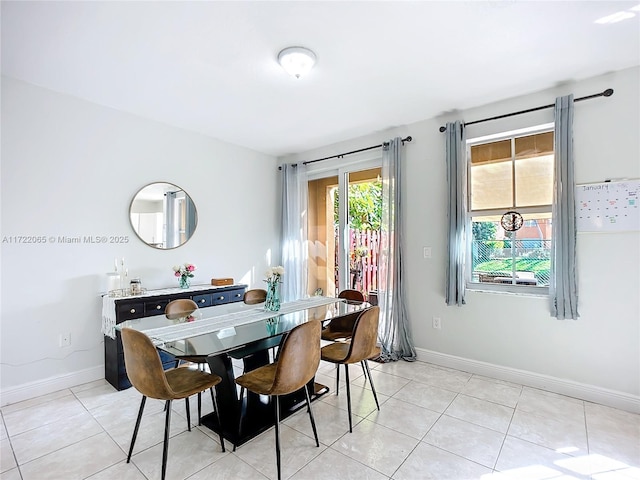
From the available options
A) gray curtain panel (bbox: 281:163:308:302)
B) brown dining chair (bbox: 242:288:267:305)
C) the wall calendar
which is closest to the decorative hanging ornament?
the wall calendar

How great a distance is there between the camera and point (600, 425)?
227 cm

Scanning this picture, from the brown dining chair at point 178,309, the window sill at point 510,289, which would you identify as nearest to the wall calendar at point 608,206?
the window sill at point 510,289

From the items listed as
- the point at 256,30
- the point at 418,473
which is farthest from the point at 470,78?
the point at 418,473

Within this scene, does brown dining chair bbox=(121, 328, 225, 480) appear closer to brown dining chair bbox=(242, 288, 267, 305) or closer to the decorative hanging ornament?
brown dining chair bbox=(242, 288, 267, 305)

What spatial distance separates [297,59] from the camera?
2.28 metres

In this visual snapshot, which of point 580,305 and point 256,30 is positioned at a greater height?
point 256,30

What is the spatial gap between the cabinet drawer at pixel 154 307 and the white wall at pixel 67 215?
0.52m

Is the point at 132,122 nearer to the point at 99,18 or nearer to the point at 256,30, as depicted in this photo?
the point at 99,18

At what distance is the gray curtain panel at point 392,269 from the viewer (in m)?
3.57

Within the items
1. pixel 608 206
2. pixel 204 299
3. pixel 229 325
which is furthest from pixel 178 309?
pixel 608 206

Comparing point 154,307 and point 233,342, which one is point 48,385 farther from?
point 233,342

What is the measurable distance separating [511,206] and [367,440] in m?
2.49

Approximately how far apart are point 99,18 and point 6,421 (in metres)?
2.87

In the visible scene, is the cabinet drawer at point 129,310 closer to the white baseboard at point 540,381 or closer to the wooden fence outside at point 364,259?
the wooden fence outside at point 364,259
